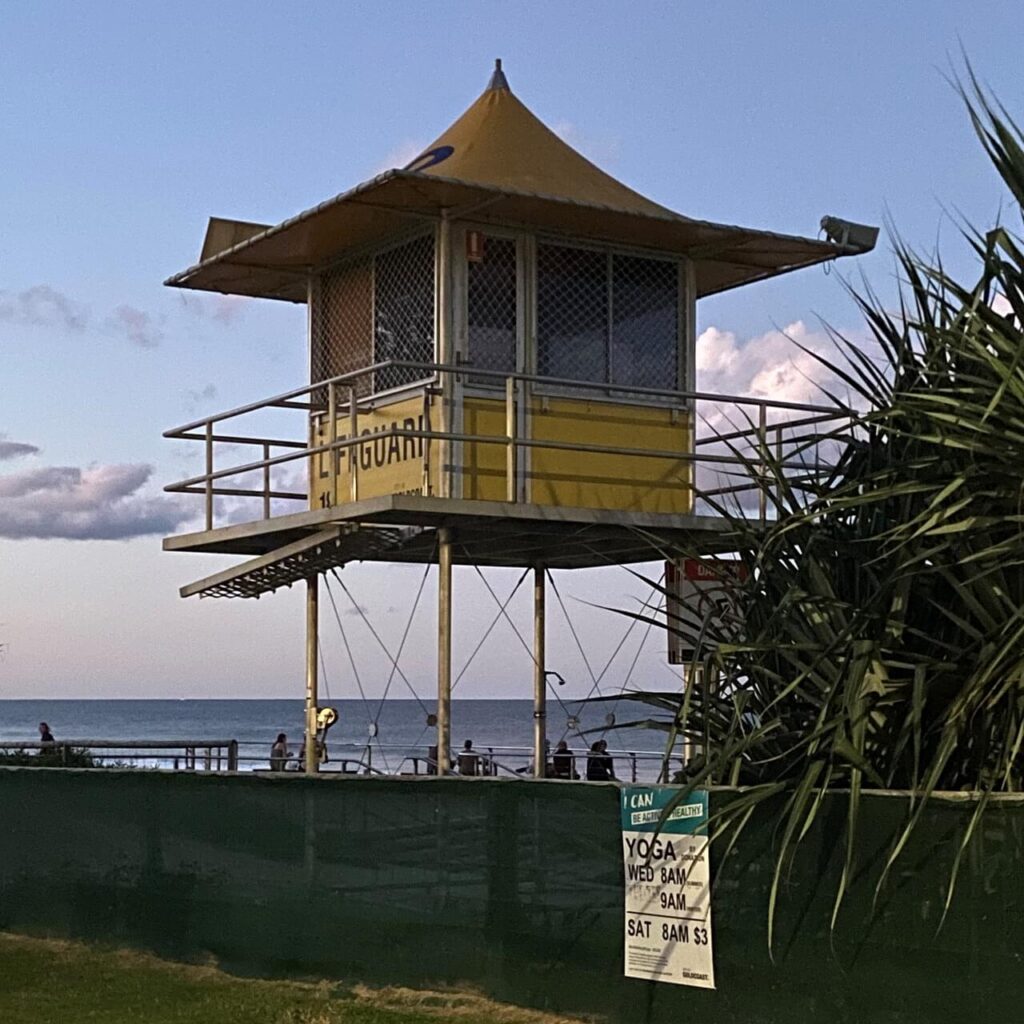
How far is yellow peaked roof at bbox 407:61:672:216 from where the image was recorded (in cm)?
1777

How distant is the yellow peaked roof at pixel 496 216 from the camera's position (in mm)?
17062

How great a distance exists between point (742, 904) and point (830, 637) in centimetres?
164

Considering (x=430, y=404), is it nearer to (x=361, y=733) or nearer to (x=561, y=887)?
(x=561, y=887)

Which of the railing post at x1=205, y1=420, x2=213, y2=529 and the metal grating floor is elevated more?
the railing post at x1=205, y1=420, x2=213, y2=529

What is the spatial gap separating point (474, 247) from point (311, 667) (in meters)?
4.54

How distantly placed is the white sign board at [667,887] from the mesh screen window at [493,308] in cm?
696

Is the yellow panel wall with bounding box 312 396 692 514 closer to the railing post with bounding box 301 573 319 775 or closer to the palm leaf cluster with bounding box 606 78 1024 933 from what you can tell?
the railing post with bounding box 301 573 319 775

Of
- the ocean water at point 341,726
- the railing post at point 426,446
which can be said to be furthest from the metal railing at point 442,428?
the ocean water at point 341,726

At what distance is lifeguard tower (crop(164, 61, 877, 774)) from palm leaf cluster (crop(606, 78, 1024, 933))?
17.5ft

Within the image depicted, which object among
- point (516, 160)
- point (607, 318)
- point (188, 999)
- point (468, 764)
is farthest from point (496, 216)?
point (188, 999)

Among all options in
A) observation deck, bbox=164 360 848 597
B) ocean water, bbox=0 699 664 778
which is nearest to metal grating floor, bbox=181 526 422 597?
observation deck, bbox=164 360 848 597

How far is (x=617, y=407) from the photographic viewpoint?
18.3m

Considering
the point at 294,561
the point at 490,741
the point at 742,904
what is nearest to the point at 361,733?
the point at 490,741

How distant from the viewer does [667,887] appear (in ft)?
36.9
